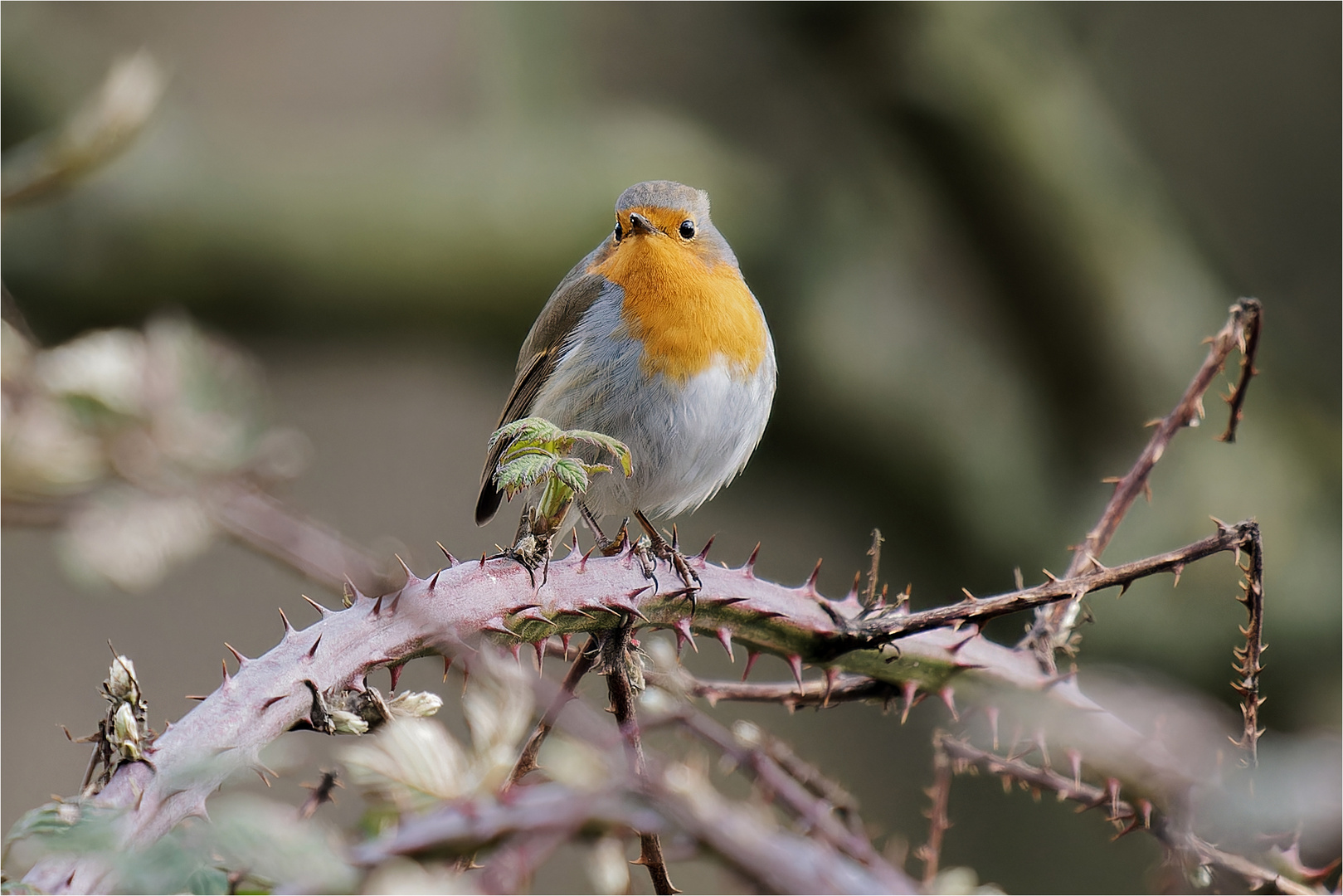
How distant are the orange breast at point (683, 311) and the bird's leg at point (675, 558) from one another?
0.31m

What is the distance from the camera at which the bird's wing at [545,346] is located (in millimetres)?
2322

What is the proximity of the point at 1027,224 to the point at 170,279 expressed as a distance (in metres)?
3.02

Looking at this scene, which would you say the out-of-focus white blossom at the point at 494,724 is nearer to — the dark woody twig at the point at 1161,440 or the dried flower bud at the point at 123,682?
the dried flower bud at the point at 123,682

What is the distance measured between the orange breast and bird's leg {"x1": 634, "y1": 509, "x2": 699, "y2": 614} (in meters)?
0.31

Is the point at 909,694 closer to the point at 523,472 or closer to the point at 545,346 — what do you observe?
the point at 523,472

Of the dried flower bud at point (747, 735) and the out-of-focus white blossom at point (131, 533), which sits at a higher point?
the dried flower bud at point (747, 735)

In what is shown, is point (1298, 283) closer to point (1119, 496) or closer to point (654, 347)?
point (654, 347)

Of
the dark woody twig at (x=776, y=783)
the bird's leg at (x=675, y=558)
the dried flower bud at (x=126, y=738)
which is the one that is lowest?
the dried flower bud at (x=126, y=738)

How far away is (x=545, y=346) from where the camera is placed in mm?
2449

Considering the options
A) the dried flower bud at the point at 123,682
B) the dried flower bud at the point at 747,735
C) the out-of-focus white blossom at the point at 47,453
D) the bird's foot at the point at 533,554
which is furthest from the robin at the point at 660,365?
the out-of-focus white blossom at the point at 47,453

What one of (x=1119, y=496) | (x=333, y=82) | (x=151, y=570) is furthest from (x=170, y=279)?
(x=151, y=570)

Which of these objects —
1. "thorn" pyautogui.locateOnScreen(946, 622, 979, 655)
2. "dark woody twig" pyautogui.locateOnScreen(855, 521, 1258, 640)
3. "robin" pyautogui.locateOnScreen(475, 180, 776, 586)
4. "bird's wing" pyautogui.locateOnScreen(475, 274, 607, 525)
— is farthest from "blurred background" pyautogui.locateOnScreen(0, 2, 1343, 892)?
"dark woody twig" pyautogui.locateOnScreen(855, 521, 1258, 640)

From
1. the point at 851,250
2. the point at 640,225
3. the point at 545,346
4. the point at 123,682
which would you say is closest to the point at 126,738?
the point at 123,682

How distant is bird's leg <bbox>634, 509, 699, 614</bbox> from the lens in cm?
107
